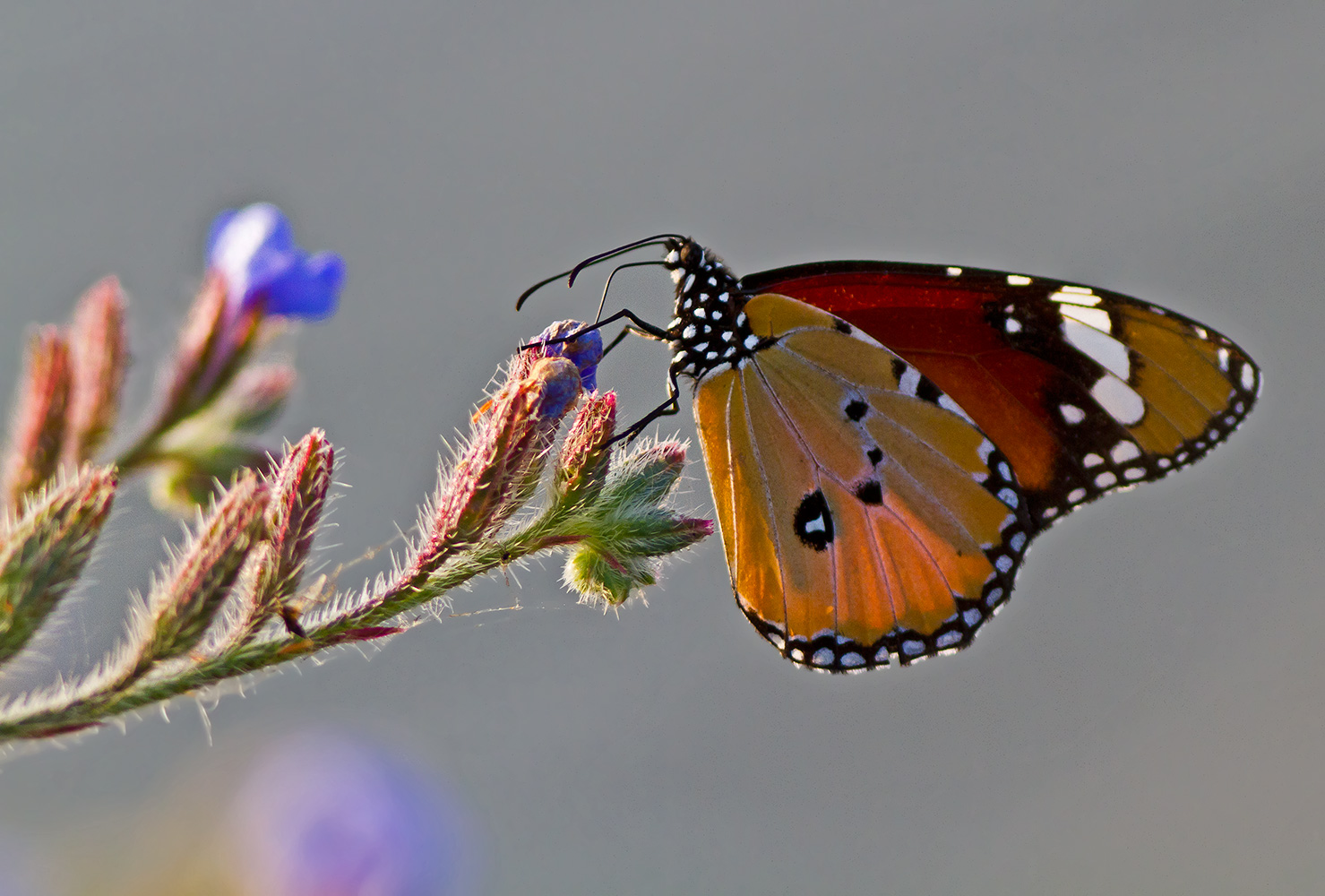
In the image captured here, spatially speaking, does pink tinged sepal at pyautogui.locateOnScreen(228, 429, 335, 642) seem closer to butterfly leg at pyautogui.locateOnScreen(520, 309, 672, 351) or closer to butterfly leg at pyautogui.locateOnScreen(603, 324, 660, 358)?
butterfly leg at pyautogui.locateOnScreen(520, 309, 672, 351)

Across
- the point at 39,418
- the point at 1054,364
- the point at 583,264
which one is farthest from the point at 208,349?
the point at 1054,364

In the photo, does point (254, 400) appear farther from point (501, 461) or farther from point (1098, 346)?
point (1098, 346)

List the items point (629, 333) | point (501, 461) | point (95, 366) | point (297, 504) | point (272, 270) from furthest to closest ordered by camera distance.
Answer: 1. point (629, 333)
2. point (272, 270)
3. point (95, 366)
4. point (501, 461)
5. point (297, 504)

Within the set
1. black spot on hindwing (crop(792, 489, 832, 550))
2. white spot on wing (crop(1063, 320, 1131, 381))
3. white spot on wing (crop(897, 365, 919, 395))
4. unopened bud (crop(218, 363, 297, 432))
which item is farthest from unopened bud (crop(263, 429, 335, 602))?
white spot on wing (crop(1063, 320, 1131, 381))

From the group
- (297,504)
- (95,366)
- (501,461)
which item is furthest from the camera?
(95,366)

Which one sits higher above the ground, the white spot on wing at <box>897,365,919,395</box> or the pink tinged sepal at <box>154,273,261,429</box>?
the white spot on wing at <box>897,365,919,395</box>

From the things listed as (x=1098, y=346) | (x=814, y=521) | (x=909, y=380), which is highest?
(x=1098, y=346)

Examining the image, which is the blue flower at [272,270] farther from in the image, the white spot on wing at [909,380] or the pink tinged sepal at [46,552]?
the white spot on wing at [909,380]
